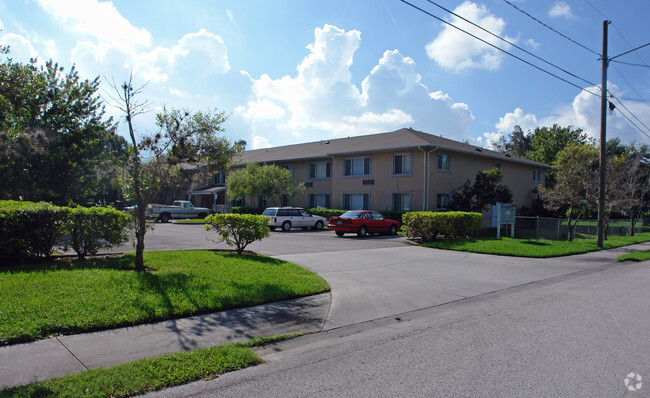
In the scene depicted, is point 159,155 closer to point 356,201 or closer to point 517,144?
point 356,201

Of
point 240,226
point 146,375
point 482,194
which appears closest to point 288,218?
point 482,194

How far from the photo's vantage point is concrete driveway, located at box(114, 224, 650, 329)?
7.78 meters

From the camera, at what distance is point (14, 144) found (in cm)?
1488

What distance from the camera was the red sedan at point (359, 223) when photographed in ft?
72.7

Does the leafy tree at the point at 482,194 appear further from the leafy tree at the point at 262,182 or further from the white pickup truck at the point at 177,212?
the white pickup truck at the point at 177,212

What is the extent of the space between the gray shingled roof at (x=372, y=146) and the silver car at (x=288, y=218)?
4154mm

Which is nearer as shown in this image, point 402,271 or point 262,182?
point 402,271

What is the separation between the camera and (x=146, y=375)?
13.5 feet

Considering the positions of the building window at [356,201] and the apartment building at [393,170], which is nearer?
the apartment building at [393,170]

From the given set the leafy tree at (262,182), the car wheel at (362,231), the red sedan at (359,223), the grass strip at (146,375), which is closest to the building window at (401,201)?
the red sedan at (359,223)

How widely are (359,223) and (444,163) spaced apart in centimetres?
897

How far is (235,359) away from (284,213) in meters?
21.4

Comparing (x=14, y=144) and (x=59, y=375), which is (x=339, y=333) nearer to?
(x=59, y=375)

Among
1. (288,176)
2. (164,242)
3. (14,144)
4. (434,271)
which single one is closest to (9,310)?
(434,271)
